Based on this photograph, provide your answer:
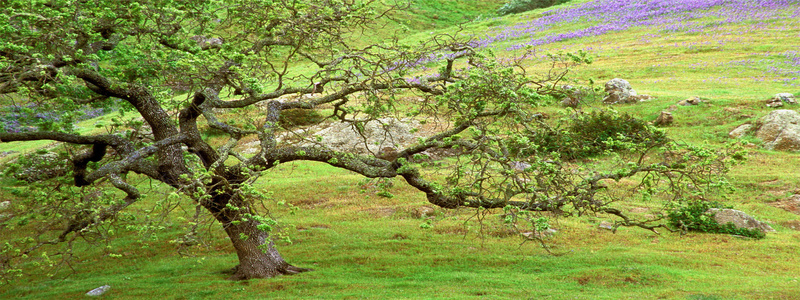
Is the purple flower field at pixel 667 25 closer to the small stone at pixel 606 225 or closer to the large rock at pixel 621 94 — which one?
the large rock at pixel 621 94

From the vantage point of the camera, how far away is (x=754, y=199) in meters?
27.1

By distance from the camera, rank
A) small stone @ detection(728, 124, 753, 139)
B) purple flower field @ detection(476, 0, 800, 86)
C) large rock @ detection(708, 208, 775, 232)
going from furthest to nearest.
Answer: purple flower field @ detection(476, 0, 800, 86)
small stone @ detection(728, 124, 753, 139)
large rock @ detection(708, 208, 775, 232)

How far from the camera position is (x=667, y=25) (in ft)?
239

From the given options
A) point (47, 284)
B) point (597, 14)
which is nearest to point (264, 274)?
point (47, 284)

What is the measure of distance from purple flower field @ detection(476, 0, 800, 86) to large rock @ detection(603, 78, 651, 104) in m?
16.2

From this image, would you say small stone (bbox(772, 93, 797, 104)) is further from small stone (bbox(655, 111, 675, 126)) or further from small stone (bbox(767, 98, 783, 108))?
small stone (bbox(655, 111, 675, 126))

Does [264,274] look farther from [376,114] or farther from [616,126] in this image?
[616,126]

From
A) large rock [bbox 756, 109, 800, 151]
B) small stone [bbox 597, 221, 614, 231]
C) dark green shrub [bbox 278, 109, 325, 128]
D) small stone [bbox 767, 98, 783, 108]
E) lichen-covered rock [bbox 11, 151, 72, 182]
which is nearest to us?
lichen-covered rock [bbox 11, 151, 72, 182]

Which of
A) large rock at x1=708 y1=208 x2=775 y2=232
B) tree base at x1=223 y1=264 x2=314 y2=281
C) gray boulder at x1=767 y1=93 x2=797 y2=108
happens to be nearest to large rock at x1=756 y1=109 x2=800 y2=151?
gray boulder at x1=767 y1=93 x2=797 y2=108

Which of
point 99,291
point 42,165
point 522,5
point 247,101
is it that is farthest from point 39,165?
point 522,5

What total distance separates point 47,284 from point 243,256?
737cm

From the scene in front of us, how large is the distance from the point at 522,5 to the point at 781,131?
6538 cm

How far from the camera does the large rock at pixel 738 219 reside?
74.8 feet

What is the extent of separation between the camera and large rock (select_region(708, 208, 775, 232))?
22.8 meters
